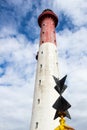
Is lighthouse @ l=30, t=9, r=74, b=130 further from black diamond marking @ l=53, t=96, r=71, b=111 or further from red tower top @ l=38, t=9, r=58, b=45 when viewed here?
black diamond marking @ l=53, t=96, r=71, b=111

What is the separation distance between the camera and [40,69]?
120 feet

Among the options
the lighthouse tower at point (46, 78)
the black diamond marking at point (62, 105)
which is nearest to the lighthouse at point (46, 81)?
the lighthouse tower at point (46, 78)

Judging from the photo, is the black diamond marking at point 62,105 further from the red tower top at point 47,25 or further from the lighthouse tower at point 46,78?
the red tower top at point 47,25

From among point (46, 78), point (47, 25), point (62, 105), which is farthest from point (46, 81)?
point (62, 105)

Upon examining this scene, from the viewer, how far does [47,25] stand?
1663 inches

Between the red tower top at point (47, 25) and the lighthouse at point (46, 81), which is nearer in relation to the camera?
the lighthouse at point (46, 81)

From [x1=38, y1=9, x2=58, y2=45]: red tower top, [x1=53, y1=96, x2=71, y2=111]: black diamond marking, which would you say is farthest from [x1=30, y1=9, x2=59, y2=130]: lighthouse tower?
[x1=53, y1=96, x2=71, y2=111]: black diamond marking

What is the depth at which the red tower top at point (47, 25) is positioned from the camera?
131ft

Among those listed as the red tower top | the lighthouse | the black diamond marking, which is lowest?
the black diamond marking

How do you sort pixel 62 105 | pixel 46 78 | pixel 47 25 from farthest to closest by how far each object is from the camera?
pixel 47 25, pixel 46 78, pixel 62 105

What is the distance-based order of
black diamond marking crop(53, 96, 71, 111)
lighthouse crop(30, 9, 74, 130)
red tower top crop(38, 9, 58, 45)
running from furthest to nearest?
1. red tower top crop(38, 9, 58, 45)
2. lighthouse crop(30, 9, 74, 130)
3. black diamond marking crop(53, 96, 71, 111)

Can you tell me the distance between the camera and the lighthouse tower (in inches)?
1266

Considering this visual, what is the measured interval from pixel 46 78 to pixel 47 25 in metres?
10.9

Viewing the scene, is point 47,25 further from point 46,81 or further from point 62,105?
point 62,105
